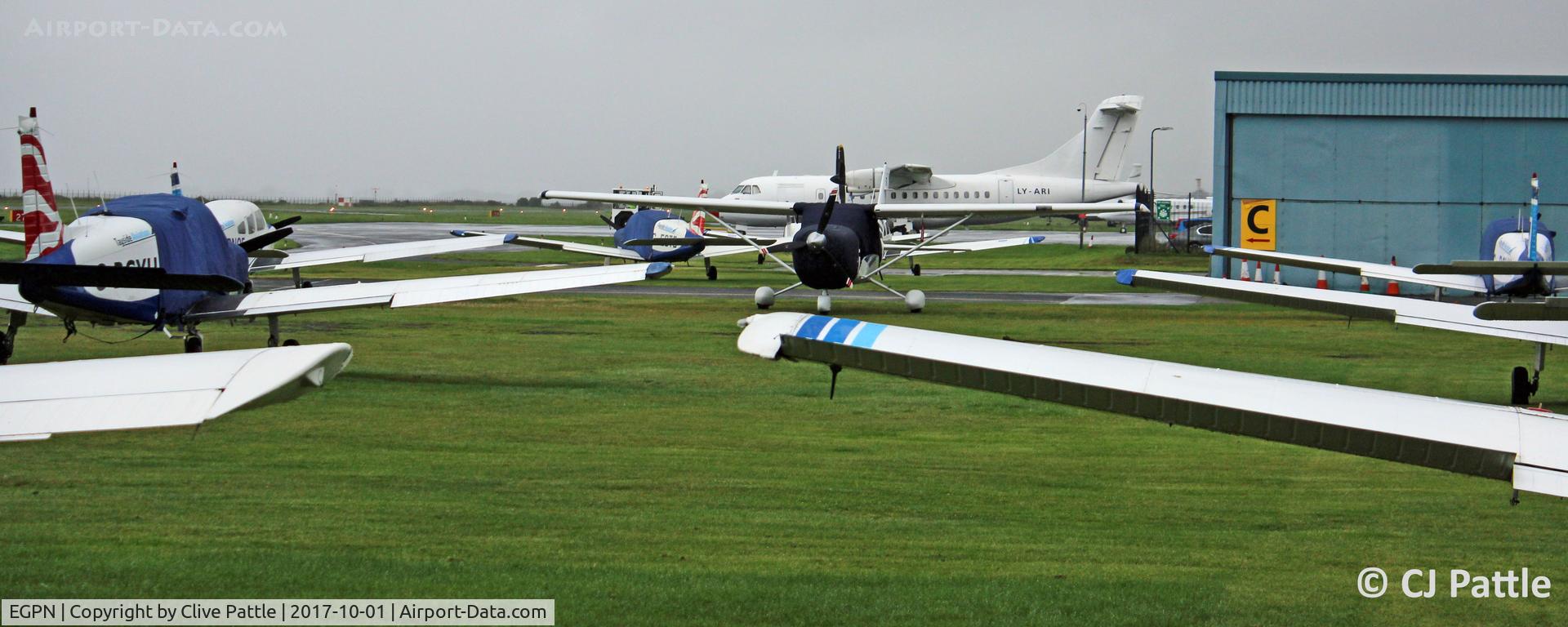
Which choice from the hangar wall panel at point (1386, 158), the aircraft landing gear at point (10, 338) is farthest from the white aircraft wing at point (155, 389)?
the hangar wall panel at point (1386, 158)

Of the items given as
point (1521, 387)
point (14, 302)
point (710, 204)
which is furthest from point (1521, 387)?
point (710, 204)

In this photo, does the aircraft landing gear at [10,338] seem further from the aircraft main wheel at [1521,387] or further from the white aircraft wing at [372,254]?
the aircraft main wheel at [1521,387]

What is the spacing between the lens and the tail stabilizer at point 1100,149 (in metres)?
65.9

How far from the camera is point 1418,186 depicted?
33969 mm

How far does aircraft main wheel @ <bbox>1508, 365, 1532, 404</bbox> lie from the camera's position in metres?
13.9

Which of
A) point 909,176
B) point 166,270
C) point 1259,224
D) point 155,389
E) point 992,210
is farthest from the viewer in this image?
point 909,176

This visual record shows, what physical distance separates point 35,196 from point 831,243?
43.5ft

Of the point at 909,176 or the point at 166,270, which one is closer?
the point at 166,270

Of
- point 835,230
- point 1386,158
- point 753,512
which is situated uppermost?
point 1386,158

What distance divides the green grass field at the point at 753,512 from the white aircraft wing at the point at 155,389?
0.17 m

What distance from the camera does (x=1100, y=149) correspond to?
221 ft

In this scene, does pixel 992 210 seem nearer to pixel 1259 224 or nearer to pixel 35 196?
pixel 1259 224

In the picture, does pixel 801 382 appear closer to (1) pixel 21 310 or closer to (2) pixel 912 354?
(1) pixel 21 310

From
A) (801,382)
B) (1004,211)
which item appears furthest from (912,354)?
(1004,211)
